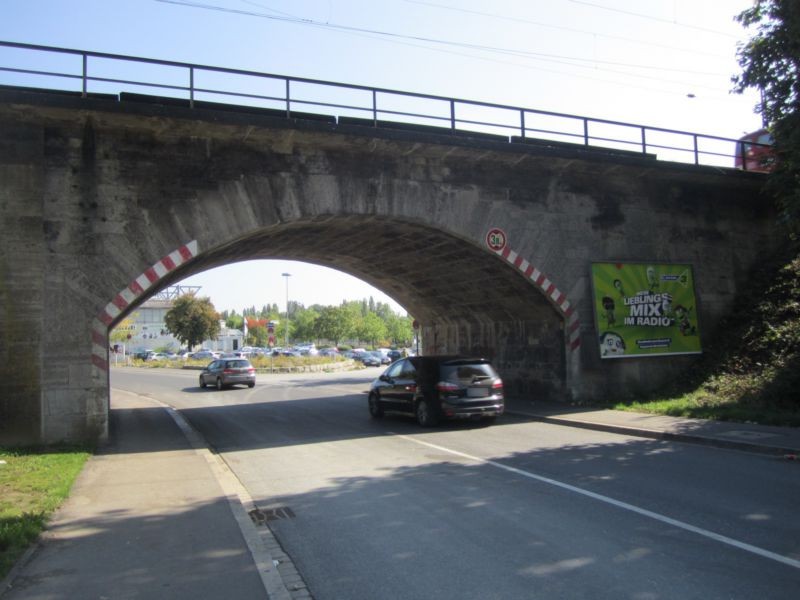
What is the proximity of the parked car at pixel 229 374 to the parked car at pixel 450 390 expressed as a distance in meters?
16.9

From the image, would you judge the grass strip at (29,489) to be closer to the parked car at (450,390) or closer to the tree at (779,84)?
the parked car at (450,390)

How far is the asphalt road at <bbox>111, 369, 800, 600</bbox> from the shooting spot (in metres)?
4.56

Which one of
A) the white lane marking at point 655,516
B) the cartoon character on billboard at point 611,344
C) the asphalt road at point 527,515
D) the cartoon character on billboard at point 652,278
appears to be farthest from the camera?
the cartoon character on billboard at point 652,278

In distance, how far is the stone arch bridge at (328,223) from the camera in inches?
443

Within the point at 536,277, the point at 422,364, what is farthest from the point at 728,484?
the point at 536,277

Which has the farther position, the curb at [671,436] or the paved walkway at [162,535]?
the curb at [671,436]

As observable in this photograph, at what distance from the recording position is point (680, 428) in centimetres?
1146

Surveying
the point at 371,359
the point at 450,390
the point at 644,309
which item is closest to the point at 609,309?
the point at 644,309

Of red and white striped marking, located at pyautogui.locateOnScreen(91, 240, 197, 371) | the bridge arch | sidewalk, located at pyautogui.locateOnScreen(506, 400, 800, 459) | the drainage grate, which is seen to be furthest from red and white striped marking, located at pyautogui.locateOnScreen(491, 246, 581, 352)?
the drainage grate

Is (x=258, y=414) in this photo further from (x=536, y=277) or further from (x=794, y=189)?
(x=794, y=189)

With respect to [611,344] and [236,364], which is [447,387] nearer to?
[611,344]

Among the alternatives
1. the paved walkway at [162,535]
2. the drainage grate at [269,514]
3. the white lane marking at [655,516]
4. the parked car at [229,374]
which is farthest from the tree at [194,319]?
the drainage grate at [269,514]

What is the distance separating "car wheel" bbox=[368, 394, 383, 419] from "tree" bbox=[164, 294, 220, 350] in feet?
160

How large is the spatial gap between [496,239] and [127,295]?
8.38 meters
